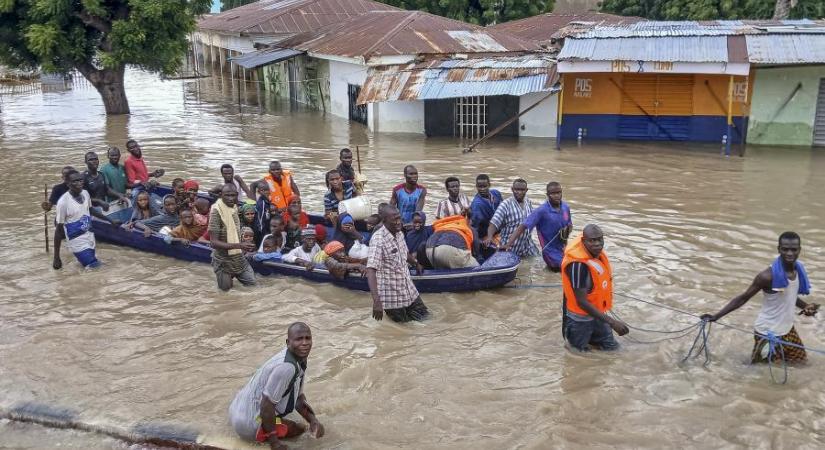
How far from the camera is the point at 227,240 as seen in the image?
8.73 m

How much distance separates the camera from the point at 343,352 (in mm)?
7824

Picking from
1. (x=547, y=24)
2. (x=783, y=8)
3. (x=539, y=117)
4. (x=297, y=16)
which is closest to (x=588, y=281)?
(x=539, y=117)

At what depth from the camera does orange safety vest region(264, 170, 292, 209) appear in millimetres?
10452

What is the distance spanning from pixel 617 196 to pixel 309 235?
7.21m

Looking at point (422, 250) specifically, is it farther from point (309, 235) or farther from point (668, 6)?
Answer: point (668, 6)

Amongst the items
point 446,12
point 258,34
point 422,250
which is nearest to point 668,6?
point 446,12

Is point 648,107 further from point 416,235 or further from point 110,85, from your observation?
point 110,85

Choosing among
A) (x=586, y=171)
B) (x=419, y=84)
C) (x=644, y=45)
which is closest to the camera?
(x=586, y=171)

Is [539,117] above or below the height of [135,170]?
above

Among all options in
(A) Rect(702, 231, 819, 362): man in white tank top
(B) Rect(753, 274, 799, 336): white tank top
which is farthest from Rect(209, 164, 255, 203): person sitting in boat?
(B) Rect(753, 274, 799, 336): white tank top

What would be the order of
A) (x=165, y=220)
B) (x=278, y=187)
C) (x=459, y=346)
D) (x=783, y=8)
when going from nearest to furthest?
(x=459, y=346), (x=278, y=187), (x=165, y=220), (x=783, y=8)

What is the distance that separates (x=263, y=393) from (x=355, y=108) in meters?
19.1

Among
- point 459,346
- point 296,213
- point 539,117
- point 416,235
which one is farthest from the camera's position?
point 539,117

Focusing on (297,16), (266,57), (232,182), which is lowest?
(232,182)
